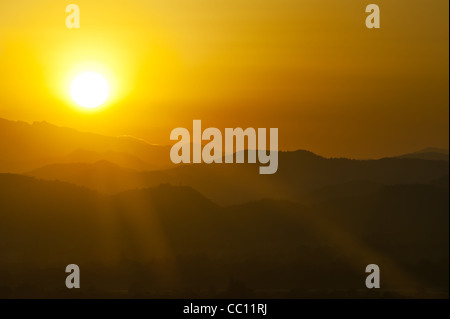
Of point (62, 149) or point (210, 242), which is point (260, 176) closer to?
point (210, 242)

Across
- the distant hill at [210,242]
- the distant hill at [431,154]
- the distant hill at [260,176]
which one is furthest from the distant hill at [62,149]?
the distant hill at [431,154]

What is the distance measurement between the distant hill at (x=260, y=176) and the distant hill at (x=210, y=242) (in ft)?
1.71

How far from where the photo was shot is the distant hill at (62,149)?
30.6m

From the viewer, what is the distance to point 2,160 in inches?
1238

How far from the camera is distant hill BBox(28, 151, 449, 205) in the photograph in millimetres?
32406

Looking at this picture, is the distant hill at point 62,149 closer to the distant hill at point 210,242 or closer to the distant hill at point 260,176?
the distant hill at point 260,176

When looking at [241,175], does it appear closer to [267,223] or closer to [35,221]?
[267,223]

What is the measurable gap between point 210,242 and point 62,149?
9596 mm

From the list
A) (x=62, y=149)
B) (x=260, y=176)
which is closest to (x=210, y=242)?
(x=260, y=176)

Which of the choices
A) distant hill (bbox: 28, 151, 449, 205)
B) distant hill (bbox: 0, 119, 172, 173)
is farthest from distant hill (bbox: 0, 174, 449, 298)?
distant hill (bbox: 0, 119, 172, 173)

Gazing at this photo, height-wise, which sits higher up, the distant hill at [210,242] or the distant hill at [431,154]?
the distant hill at [431,154]

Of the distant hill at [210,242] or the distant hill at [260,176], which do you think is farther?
the distant hill at [260,176]

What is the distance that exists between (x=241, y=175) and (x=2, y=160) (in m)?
11.9

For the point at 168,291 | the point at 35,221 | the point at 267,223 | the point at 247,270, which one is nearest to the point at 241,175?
the point at 267,223
